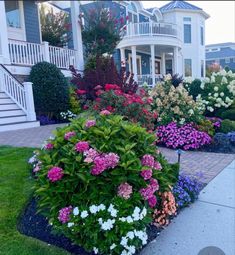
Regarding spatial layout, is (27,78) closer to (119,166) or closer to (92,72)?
(92,72)

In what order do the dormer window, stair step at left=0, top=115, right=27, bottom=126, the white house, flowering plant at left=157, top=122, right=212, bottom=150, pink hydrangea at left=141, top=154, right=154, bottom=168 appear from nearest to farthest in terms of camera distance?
pink hydrangea at left=141, top=154, right=154, bottom=168 → flowering plant at left=157, top=122, right=212, bottom=150 → stair step at left=0, top=115, right=27, bottom=126 → the white house → the dormer window

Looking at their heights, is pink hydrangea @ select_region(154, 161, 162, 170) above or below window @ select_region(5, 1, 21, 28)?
below

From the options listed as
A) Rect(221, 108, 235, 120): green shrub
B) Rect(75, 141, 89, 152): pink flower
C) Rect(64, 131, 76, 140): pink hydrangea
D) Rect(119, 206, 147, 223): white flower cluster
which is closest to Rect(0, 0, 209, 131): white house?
Rect(221, 108, 235, 120): green shrub

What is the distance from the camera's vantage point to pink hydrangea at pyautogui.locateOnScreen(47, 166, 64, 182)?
2.57 m

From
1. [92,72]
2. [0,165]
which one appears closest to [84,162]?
[0,165]

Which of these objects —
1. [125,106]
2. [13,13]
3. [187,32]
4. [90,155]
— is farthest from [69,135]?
[187,32]

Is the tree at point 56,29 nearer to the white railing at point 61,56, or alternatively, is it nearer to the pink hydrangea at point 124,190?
the white railing at point 61,56

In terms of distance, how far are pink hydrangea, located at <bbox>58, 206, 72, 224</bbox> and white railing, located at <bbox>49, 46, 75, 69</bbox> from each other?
10.6m

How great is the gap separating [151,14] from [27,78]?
16317 mm

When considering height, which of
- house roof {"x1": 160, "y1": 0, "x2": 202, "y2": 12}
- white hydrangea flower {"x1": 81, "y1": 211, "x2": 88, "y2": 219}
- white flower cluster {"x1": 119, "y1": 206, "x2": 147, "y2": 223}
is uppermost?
house roof {"x1": 160, "y1": 0, "x2": 202, "y2": 12}

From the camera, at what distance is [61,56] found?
42.1 feet

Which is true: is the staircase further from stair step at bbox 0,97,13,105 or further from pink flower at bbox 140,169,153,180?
pink flower at bbox 140,169,153,180

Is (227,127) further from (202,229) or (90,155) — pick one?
(90,155)

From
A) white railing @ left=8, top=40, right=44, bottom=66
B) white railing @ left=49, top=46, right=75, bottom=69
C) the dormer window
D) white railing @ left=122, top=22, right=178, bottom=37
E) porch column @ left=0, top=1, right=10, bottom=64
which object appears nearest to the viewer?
porch column @ left=0, top=1, right=10, bottom=64
